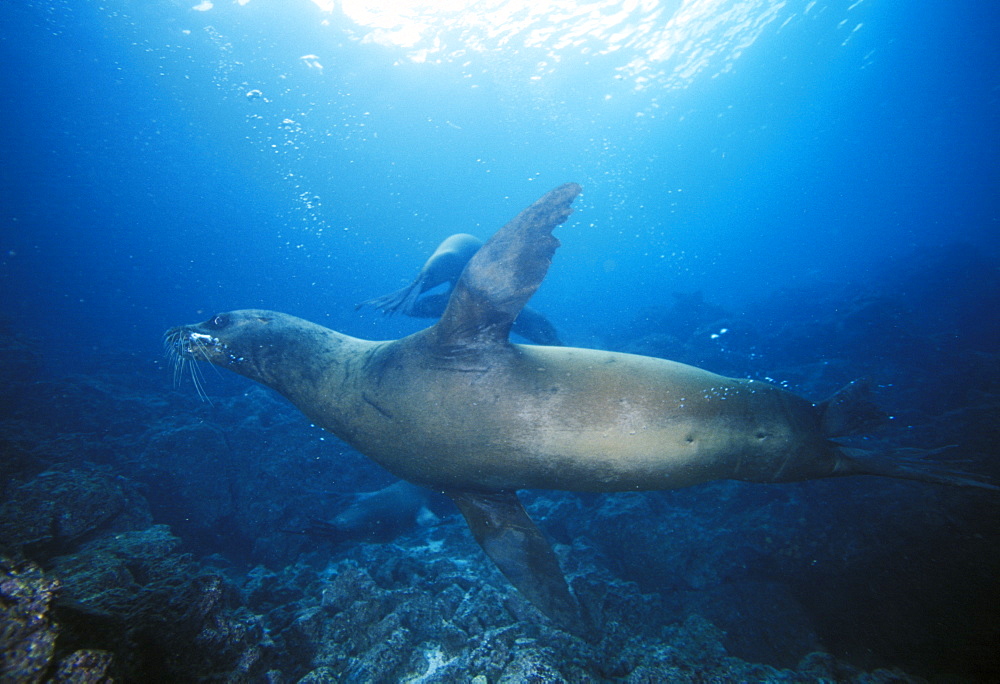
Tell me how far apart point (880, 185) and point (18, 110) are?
120 meters

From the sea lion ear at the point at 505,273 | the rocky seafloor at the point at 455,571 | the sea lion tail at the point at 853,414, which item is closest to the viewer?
the rocky seafloor at the point at 455,571

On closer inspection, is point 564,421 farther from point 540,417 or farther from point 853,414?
point 853,414

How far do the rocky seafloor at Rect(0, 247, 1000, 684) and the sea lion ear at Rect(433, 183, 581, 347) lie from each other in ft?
6.82

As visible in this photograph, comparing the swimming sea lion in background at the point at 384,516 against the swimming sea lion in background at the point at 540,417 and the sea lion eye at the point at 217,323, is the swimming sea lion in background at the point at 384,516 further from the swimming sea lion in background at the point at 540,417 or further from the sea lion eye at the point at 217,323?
the sea lion eye at the point at 217,323

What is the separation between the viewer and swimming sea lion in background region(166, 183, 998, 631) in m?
2.43

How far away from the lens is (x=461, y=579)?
3.70m

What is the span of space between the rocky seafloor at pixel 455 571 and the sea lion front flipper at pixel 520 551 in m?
0.24

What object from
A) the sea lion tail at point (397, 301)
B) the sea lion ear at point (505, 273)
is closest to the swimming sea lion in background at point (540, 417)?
the sea lion ear at point (505, 273)

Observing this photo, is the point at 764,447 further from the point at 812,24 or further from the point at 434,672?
the point at 812,24

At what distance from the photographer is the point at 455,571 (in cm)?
390

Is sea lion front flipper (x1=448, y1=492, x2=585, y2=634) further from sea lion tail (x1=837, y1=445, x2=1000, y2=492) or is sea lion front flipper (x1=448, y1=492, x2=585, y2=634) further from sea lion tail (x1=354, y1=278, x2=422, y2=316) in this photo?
sea lion tail (x1=354, y1=278, x2=422, y2=316)

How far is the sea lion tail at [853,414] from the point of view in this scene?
8.64 feet

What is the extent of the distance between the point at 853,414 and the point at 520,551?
2582mm

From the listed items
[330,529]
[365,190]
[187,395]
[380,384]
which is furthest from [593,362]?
[365,190]
